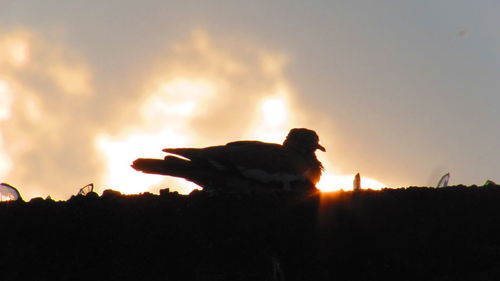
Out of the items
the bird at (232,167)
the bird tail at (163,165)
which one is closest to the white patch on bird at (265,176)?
the bird at (232,167)

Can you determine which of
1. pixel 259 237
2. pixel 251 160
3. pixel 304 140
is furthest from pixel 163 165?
pixel 304 140

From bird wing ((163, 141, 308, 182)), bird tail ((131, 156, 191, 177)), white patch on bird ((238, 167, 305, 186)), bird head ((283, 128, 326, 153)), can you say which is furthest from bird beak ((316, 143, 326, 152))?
bird tail ((131, 156, 191, 177))

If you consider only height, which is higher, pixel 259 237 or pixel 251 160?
pixel 251 160

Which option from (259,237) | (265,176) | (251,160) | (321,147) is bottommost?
(259,237)

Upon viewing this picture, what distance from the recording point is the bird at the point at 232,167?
29.9ft

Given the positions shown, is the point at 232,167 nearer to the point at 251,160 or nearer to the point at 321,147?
the point at 251,160

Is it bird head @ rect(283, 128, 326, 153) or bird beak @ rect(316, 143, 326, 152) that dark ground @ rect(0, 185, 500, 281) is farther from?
bird beak @ rect(316, 143, 326, 152)

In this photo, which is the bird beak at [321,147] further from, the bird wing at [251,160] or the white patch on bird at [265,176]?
the white patch on bird at [265,176]

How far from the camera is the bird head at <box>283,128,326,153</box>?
41.1ft

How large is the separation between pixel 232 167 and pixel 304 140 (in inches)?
136

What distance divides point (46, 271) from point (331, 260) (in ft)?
6.15

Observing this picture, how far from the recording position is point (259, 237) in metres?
5.71

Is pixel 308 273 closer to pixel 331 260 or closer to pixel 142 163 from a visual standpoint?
pixel 331 260

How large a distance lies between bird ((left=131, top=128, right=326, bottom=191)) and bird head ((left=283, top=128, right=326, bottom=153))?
281 cm
